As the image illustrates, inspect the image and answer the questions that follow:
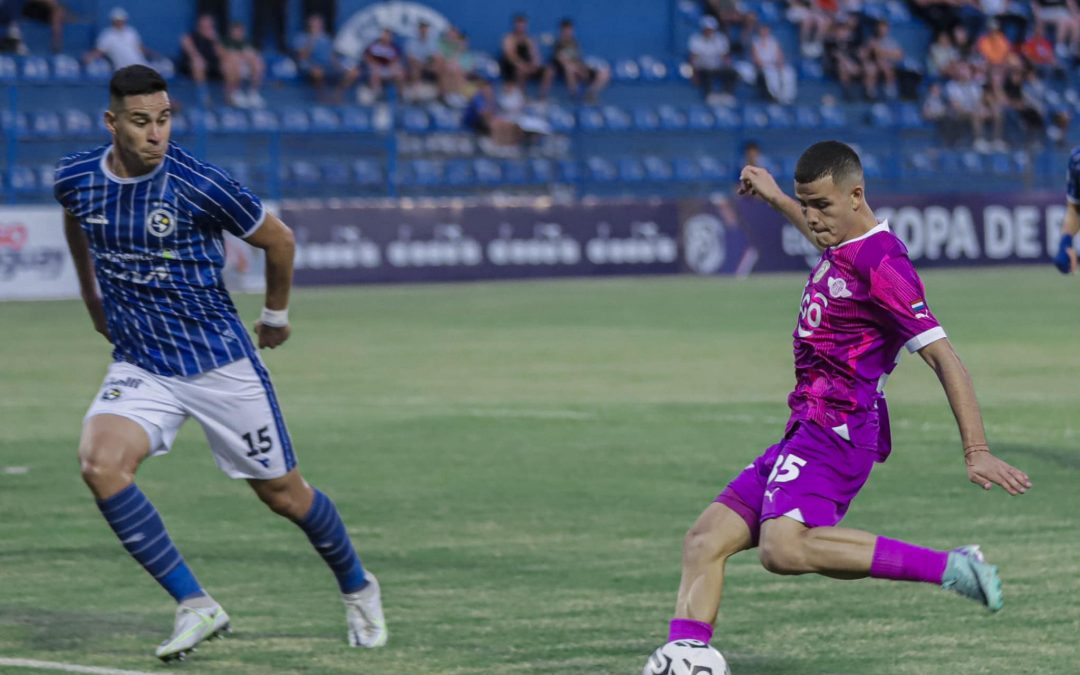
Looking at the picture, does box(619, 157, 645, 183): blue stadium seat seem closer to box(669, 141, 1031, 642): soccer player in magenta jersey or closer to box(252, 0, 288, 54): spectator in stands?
box(252, 0, 288, 54): spectator in stands

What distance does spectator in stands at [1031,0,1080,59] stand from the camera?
3675 centimetres

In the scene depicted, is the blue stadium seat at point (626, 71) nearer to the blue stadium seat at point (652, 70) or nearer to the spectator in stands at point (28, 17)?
the blue stadium seat at point (652, 70)

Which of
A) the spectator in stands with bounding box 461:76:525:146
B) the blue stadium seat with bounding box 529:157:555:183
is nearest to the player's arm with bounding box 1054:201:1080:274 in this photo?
the spectator in stands with bounding box 461:76:525:146

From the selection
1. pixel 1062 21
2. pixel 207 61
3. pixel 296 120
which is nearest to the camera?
pixel 207 61

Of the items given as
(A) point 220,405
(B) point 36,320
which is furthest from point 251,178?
(A) point 220,405

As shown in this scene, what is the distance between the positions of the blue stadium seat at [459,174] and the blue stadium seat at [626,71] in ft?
13.2

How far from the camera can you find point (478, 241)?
27969 millimetres

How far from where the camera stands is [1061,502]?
9.55 metres

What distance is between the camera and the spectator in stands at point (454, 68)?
2998cm

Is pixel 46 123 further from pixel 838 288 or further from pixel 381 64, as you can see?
pixel 838 288

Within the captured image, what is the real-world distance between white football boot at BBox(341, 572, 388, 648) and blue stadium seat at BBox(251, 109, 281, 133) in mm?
22196

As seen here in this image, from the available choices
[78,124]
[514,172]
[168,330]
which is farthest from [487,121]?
[168,330]

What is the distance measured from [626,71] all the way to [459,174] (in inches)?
203

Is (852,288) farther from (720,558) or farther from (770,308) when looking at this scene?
(770,308)
